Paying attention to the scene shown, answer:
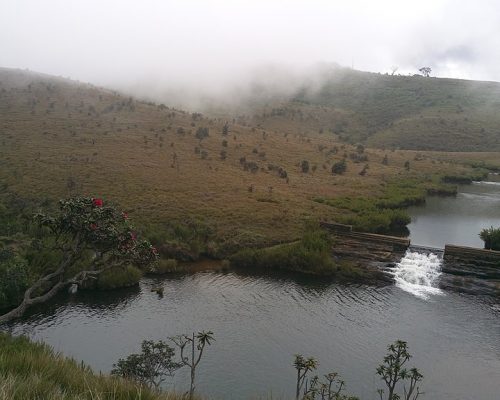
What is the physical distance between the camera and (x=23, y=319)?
30938mm

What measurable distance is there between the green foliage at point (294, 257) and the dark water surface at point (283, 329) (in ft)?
10.9

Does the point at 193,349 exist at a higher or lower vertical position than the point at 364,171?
lower

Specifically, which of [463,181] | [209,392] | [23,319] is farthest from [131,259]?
[463,181]

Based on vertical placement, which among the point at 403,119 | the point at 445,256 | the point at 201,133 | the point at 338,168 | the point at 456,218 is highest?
the point at 403,119

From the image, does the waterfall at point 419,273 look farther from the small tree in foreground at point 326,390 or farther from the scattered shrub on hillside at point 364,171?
the scattered shrub on hillside at point 364,171

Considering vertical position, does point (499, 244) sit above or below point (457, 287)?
above

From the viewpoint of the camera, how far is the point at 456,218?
6588 cm

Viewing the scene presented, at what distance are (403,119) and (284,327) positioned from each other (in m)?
158

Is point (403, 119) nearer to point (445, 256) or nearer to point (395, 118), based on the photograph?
point (395, 118)

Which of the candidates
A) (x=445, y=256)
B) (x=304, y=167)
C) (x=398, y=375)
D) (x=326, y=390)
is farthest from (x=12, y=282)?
(x=304, y=167)

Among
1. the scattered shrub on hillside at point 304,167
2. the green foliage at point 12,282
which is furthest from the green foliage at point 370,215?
the green foliage at point 12,282

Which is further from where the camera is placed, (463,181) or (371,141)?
(371,141)

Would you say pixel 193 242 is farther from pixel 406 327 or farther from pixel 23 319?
pixel 406 327

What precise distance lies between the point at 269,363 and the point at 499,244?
32976 mm
